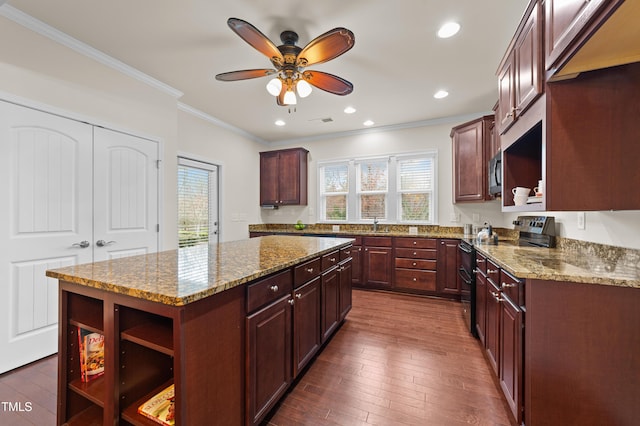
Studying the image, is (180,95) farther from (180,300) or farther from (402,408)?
(402,408)

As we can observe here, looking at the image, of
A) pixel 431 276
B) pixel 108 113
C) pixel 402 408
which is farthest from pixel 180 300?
pixel 431 276

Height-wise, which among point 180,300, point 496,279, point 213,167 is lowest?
point 496,279

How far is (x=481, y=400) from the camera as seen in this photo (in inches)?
67.9

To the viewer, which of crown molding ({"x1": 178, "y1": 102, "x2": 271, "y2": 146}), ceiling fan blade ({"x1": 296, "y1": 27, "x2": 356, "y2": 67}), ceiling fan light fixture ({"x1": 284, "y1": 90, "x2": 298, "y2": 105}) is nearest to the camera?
ceiling fan blade ({"x1": 296, "y1": 27, "x2": 356, "y2": 67})

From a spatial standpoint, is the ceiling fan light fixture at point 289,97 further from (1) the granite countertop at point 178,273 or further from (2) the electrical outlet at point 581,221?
(2) the electrical outlet at point 581,221

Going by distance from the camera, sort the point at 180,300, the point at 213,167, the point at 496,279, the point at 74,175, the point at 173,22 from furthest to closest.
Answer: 1. the point at 213,167
2. the point at 74,175
3. the point at 173,22
4. the point at 496,279
5. the point at 180,300

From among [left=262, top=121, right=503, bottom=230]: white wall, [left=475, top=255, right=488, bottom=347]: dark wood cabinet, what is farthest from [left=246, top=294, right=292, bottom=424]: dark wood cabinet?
[left=262, top=121, right=503, bottom=230]: white wall

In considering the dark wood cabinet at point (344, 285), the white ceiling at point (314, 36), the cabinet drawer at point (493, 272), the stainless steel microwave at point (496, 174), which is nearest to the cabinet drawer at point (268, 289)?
the dark wood cabinet at point (344, 285)

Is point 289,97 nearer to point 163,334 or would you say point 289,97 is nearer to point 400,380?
point 163,334

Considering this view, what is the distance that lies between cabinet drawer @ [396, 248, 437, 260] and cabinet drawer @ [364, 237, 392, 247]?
0.19m

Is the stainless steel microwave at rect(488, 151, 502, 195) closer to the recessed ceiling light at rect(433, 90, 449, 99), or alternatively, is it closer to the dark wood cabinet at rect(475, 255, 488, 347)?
the dark wood cabinet at rect(475, 255, 488, 347)

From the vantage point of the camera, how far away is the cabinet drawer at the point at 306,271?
1766 millimetres

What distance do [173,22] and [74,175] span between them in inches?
64.1

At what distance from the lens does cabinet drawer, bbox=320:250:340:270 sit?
7.24 ft
